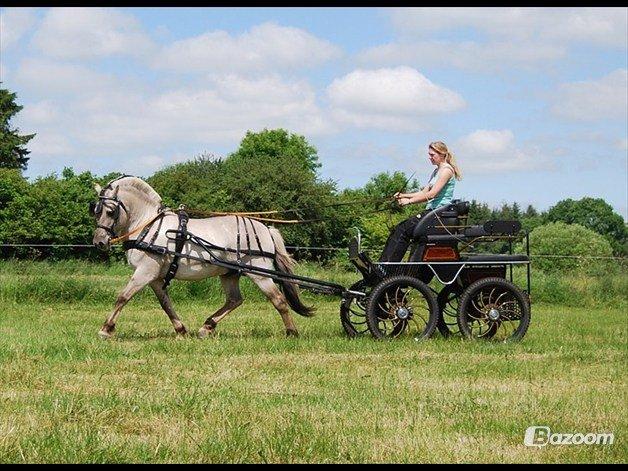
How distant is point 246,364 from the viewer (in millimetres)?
8977

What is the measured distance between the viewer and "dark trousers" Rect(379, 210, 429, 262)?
11492mm

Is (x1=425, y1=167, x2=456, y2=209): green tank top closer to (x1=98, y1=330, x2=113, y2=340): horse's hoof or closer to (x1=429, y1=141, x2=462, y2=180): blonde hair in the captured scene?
(x1=429, y1=141, x2=462, y2=180): blonde hair

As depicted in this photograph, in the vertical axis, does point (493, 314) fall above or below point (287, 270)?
below

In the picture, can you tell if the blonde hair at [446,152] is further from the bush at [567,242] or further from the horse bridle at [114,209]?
the bush at [567,242]

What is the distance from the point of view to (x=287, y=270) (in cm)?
1242

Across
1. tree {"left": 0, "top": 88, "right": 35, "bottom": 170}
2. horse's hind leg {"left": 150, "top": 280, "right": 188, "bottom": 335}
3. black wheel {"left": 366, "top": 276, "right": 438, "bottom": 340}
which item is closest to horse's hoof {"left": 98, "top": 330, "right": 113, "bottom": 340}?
horse's hind leg {"left": 150, "top": 280, "right": 188, "bottom": 335}

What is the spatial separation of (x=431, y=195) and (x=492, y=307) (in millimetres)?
1551

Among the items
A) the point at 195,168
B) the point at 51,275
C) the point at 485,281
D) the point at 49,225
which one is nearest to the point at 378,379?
the point at 485,281

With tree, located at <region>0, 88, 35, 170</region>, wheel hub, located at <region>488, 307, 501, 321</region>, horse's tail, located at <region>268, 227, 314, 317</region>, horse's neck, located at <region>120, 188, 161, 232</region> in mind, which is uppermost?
tree, located at <region>0, 88, 35, 170</region>

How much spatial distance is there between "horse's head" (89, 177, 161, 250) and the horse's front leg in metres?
0.52

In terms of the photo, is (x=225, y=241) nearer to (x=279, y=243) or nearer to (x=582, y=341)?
(x=279, y=243)
